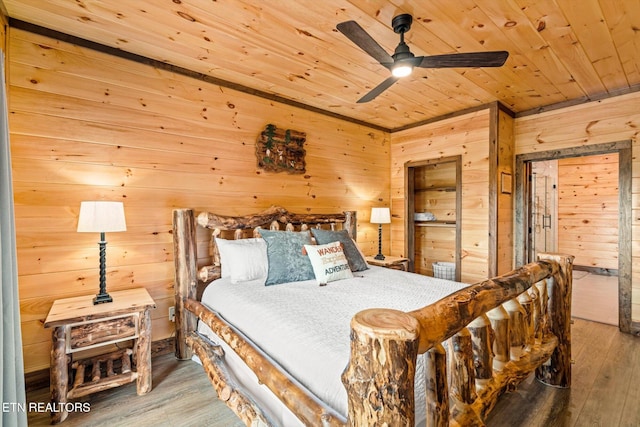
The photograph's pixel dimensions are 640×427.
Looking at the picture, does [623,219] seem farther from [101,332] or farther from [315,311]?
[101,332]

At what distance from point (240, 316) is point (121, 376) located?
3.18ft

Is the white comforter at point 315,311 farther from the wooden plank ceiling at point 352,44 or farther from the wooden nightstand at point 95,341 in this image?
the wooden plank ceiling at point 352,44

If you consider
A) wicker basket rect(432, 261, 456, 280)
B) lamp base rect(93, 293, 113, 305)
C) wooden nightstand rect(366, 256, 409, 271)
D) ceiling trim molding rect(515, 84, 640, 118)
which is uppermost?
ceiling trim molding rect(515, 84, 640, 118)

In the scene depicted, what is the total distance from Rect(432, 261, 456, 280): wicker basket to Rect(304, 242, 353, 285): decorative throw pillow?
240cm

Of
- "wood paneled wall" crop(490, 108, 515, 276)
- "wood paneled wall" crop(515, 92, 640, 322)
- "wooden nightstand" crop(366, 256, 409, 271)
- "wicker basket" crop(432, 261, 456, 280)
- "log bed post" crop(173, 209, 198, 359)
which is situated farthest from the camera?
"wicker basket" crop(432, 261, 456, 280)

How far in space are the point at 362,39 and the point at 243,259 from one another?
1.81m

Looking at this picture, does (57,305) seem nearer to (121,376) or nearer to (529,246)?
(121,376)

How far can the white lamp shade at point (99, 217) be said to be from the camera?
1980mm

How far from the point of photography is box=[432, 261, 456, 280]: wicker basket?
4.32 metres

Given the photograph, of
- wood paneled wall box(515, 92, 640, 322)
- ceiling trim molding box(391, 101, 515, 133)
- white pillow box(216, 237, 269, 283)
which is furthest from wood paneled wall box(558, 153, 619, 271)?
white pillow box(216, 237, 269, 283)

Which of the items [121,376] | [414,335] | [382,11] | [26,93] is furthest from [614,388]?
Result: [26,93]

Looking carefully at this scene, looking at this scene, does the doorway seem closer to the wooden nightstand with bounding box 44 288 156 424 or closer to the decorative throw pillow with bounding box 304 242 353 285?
the decorative throw pillow with bounding box 304 242 353 285

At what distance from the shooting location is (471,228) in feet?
12.3

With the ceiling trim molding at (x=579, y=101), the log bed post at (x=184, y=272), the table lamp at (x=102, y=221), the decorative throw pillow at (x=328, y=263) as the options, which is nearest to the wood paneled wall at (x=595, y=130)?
the ceiling trim molding at (x=579, y=101)
